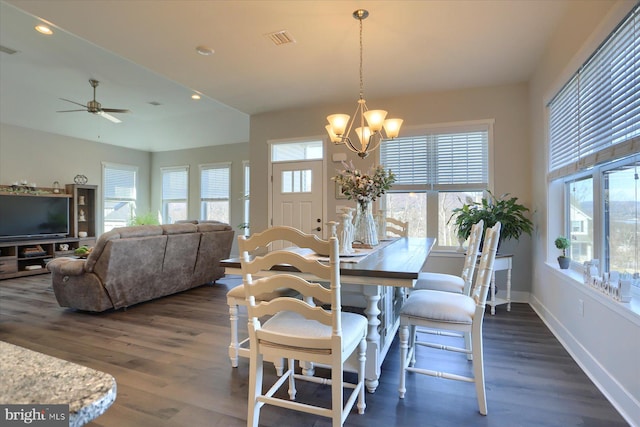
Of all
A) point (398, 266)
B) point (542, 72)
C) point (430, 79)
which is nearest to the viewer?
point (398, 266)

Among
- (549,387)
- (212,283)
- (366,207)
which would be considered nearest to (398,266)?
(366,207)

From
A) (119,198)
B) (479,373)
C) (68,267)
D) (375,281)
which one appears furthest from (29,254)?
(479,373)

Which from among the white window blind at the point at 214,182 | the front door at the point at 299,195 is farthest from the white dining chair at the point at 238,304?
the white window blind at the point at 214,182

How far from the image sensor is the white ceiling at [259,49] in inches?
109

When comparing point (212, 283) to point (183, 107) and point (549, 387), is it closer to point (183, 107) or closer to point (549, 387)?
point (183, 107)

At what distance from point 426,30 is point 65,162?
24.9 feet

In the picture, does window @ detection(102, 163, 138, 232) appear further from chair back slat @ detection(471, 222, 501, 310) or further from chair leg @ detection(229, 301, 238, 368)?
chair back slat @ detection(471, 222, 501, 310)

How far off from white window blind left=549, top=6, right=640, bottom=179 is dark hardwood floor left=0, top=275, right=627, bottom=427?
1494 millimetres

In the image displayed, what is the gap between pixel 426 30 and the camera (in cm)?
306

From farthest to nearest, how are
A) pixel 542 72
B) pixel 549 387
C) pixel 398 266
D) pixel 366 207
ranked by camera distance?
pixel 542 72 < pixel 366 207 < pixel 549 387 < pixel 398 266

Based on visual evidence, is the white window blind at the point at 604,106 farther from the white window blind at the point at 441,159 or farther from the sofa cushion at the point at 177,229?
the sofa cushion at the point at 177,229

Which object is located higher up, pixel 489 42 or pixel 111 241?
pixel 489 42

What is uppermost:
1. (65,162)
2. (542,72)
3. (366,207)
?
(542,72)

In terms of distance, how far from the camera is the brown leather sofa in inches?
145
